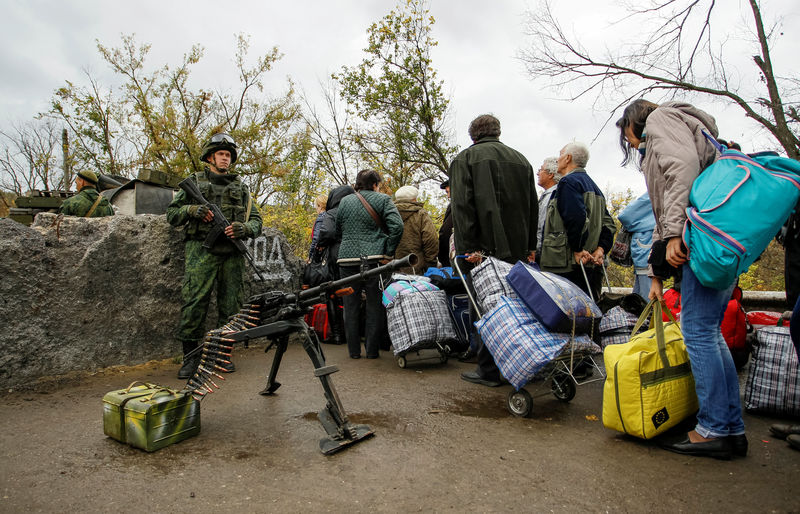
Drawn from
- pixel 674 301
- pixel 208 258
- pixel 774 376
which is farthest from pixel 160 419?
pixel 674 301

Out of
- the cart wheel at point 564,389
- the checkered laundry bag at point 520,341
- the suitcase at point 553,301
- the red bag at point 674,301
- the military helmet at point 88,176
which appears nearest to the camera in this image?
the checkered laundry bag at point 520,341

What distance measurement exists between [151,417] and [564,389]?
2.90 metres

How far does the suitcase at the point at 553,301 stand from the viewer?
3.27m

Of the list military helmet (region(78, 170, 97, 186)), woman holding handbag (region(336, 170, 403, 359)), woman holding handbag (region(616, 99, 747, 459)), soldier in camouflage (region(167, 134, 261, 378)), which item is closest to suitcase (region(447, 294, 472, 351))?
woman holding handbag (region(336, 170, 403, 359))

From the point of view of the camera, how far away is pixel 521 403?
3354 mm

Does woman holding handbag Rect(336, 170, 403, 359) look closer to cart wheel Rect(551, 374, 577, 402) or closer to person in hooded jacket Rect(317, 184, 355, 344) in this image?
person in hooded jacket Rect(317, 184, 355, 344)

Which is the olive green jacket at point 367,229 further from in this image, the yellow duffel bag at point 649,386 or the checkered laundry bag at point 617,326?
the yellow duffel bag at point 649,386

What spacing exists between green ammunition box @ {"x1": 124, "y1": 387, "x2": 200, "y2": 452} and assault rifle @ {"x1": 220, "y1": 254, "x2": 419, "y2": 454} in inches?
19.1

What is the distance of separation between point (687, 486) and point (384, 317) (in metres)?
3.74

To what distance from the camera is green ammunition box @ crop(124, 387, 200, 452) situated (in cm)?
275

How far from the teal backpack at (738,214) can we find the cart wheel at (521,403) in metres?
1.42

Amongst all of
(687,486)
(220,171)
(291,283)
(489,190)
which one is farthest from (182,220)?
(687,486)

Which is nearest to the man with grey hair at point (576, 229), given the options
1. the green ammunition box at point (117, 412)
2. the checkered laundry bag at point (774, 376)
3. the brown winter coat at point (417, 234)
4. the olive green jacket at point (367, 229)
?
the checkered laundry bag at point (774, 376)

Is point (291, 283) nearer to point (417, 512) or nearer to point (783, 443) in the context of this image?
point (417, 512)
